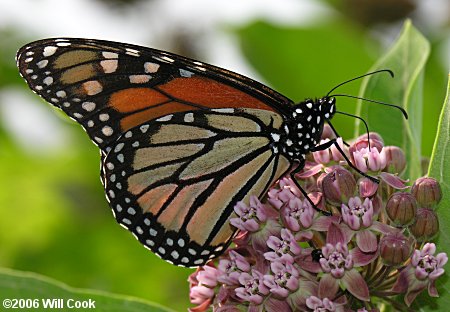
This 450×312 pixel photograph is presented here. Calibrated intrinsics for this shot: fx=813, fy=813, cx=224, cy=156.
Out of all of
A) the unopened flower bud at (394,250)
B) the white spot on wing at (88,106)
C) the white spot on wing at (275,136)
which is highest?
the white spot on wing at (88,106)

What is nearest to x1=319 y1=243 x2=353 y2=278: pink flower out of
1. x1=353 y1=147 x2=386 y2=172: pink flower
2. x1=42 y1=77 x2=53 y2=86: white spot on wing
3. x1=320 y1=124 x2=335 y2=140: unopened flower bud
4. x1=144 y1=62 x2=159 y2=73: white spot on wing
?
x1=353 y1=147 x2=386 y2=172: pink flower

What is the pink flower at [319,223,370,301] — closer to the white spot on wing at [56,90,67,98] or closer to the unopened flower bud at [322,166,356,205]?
the unopened flower bud at [322,166,356,205]

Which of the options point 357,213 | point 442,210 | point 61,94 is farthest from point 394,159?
point 61,94

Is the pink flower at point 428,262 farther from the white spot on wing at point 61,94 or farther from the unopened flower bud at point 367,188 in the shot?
the white spot on wing at point 61,94

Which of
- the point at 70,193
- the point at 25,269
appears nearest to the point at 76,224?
the point at 25,269

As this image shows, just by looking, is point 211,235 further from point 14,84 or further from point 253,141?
point 14,84

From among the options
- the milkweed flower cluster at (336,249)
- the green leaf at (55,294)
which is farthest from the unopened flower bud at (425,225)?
the green leaf at (55,294)

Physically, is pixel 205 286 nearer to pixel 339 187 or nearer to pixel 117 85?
pixel 339 187
